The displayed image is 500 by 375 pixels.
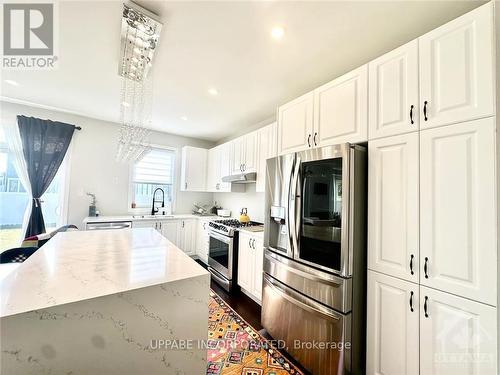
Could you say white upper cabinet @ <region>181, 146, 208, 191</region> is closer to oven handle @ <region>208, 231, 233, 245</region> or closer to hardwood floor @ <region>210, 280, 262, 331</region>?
oven handle @ <region>208, 231, 233, 245</region>

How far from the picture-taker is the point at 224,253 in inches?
125

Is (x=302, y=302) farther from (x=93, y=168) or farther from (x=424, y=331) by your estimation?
(x=93, y=168)

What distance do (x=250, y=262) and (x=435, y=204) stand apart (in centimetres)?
208

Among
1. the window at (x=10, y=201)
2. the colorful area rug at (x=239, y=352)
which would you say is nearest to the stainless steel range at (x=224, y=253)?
the colorful area rug at (x=239, y=352)

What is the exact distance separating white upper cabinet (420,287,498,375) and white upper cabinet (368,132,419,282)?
0.57ft

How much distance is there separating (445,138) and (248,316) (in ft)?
8.12

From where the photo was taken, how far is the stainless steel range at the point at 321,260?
150 centimetres

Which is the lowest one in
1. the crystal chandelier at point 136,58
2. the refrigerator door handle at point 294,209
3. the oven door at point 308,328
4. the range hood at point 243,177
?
the oven door at point 308,328

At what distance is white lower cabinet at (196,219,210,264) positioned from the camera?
154 inches

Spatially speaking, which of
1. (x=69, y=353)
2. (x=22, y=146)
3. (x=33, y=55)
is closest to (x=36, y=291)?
(x=69, y=353)

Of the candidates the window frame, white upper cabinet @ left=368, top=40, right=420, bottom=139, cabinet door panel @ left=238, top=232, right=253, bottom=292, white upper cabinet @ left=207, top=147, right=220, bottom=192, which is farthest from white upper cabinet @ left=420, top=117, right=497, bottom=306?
the window frame

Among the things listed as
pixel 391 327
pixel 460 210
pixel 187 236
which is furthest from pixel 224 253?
pixel 460 210

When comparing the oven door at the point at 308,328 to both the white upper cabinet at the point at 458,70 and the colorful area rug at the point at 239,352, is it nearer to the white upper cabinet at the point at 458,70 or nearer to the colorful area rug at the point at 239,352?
the colorful area rug at the point at 239,352

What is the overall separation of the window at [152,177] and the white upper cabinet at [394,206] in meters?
4.07
